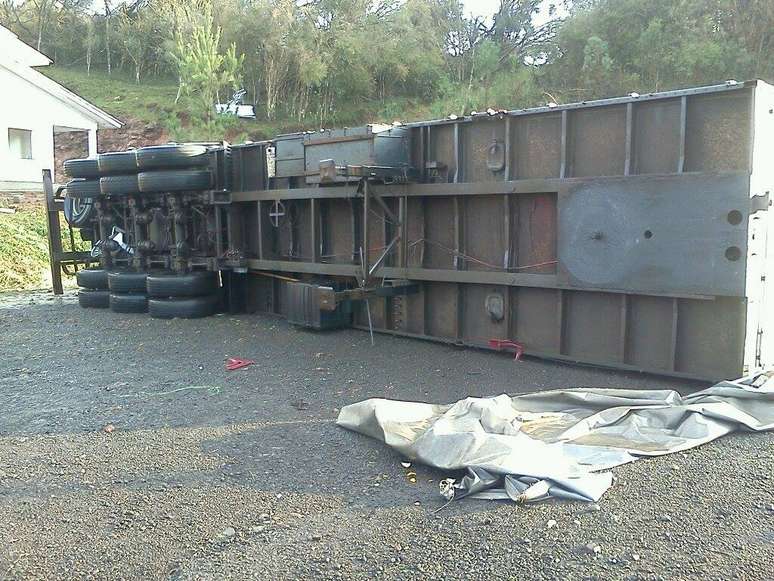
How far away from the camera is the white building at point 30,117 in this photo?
28.2 metres

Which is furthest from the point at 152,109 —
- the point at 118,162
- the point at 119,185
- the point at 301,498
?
the point at 301,498

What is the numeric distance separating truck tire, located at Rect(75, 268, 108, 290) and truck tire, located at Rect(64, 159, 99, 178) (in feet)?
5.00

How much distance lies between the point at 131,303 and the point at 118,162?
6.84ft

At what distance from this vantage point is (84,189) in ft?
39.7

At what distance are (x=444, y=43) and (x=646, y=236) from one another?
1584 inches

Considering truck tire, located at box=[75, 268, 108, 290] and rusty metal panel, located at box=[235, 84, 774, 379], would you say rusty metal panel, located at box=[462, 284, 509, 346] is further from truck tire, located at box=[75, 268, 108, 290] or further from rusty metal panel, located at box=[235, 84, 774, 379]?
truck tire, located at box=[75, 268, 108, 290]

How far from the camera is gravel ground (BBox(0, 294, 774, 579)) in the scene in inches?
133

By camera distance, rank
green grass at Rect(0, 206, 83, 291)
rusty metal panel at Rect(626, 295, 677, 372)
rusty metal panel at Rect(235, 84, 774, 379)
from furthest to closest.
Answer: green grass at Rect(0, 206, 83, 291) < rusty metal panel at Rect(626, 295, 677, 372) < rusty metal panel at Rect(235, 84, 774, 379)

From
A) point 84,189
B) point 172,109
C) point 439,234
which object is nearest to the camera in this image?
point 439,234

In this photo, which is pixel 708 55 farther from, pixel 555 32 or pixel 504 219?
pixel 504 219

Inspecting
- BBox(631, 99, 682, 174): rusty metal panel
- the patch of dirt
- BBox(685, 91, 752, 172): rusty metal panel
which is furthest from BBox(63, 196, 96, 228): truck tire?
the patch of dirt

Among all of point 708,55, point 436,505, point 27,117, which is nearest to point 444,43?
point 708,55

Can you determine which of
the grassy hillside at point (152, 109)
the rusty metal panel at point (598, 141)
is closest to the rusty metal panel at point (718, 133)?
the rusty metal panel at point (598, 141)

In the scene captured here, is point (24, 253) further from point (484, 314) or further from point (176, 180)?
point (484, 314)
